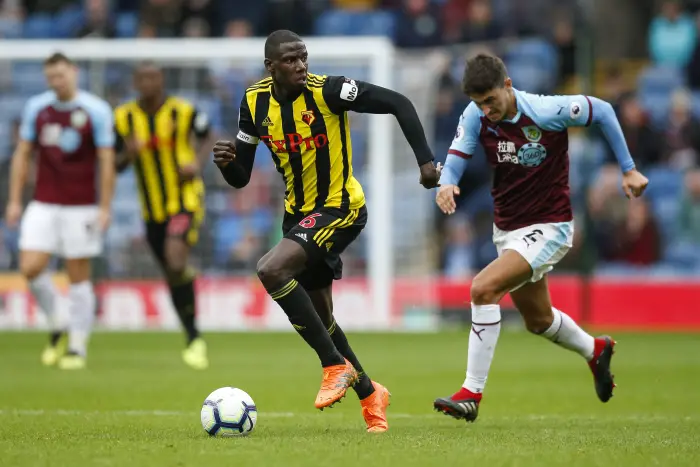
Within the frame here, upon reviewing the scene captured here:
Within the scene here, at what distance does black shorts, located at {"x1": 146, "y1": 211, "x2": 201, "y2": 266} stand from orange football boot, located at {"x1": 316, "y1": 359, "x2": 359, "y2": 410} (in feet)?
16.9

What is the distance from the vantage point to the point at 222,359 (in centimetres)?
1237

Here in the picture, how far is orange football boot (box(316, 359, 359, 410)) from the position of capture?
638cm

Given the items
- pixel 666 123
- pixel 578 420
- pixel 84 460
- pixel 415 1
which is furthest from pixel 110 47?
pixel 84 460

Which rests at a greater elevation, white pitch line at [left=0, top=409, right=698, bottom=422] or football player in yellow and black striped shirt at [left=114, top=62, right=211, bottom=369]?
football player in yellow and black striped shirt at [left=114, top=62, right=211, bottom=369]

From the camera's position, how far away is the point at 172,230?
11.5m

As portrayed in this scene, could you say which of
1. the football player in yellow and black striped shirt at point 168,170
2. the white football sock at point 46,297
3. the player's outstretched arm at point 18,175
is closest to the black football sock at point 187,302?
the football player in yellow and black striped shirt at point 168,170

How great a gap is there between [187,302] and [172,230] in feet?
2.32

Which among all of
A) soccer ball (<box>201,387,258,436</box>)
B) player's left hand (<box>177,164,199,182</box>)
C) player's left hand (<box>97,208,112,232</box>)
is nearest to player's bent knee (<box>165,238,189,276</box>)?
player's left hand (<box>97,208,112,232</box>)

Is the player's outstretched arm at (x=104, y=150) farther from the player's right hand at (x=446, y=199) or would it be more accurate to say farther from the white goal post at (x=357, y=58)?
the white goal post at (x=357, y=58)

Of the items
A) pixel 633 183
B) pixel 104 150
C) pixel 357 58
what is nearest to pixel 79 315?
pixel 104 150

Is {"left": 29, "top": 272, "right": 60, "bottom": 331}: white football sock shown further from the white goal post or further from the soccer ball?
the soccer ball

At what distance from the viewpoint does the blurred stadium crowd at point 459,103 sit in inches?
658

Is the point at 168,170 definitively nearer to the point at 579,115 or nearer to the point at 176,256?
the point at 176,256

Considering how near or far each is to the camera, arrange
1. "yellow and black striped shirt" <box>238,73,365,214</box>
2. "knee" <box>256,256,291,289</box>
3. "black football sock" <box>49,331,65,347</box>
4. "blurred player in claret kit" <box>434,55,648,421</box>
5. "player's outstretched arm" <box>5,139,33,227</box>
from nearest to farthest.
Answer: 1. "knee" <box>256,256,291,289</box>
2. "yellow and black striped shirt" <box>238,73,365,214</box>
3. "blurred player in claret kit" <box>434,55,648,421</box>
4. "player's outstretched arm" <box>5,139,33,227</box>
5. "black football sock" <box>49,331,65,347</box>
